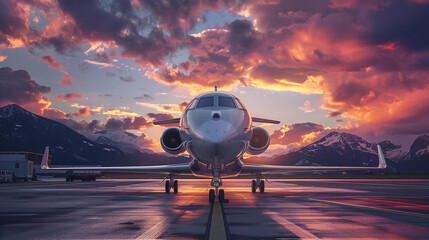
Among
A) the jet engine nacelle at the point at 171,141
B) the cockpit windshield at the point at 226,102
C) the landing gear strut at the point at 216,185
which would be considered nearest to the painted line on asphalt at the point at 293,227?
the landing gear strut at the point at 216,185

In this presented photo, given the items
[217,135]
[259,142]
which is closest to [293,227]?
[217,135]

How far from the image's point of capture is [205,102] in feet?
43.4

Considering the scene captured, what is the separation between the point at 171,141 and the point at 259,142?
3673 millimetres

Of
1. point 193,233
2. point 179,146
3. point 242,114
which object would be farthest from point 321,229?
point 179,146

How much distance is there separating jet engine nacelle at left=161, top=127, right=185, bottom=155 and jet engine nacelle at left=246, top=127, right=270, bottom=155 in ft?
9.61

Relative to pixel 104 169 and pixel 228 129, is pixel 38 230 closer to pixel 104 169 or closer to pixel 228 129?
pixel 228 129

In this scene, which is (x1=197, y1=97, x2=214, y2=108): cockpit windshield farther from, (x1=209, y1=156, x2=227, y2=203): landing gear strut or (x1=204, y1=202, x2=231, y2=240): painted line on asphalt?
(x1=204, y1=202, x2=231, y2=240): painted line on asphalt

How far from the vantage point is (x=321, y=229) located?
21.9 feet

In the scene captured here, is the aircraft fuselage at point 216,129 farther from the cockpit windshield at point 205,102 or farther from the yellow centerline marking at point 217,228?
the yellow centerline marking at point 217,228

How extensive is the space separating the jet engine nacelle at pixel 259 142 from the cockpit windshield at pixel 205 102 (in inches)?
144

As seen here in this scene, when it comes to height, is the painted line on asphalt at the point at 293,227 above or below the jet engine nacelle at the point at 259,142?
below

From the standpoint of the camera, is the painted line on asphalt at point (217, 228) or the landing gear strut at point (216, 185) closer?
the painted line on asphalt at point (217, 228)

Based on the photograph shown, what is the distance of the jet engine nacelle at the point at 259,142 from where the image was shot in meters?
16.2

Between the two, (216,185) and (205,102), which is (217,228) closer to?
(216,185)
